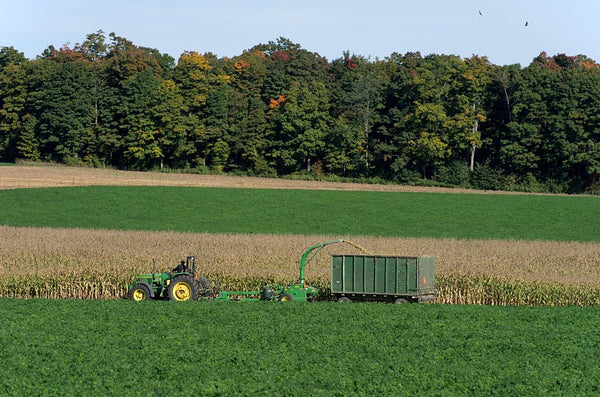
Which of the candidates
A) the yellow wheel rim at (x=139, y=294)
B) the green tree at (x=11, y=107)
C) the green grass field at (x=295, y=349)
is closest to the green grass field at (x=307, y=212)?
the yellow wheel rim at (x=139, y=294)

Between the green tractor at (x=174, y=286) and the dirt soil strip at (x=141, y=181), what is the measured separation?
46492 mm

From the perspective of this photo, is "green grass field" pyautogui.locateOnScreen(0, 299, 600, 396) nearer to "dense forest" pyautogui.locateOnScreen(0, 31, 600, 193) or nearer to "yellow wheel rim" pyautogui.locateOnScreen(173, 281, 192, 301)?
"yellow wheel rim" pyautogui.locateOnScreen(173, 281, 192, 301)

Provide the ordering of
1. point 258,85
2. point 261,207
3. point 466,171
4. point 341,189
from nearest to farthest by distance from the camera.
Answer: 1. point 261,207
2. point 341,189
3. point 466,171
4. point 258,85

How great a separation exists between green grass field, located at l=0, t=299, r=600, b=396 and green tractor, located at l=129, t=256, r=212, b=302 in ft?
5.93

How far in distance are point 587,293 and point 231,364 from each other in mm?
15781

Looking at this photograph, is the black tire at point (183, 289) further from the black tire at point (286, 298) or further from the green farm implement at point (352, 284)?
the black tire at point (286, 298)

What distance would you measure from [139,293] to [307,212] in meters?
33.0

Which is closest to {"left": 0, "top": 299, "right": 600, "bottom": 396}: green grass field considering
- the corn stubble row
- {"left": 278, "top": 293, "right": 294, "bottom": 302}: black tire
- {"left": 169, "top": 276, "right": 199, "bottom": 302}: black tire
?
{"left": 278, "top": 293, "right": 294, "bottom": 302}: black tire

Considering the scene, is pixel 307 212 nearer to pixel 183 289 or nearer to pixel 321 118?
pixel 183 289

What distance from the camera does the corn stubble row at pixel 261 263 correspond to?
90.2 ft

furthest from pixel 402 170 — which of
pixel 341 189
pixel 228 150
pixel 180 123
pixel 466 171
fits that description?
pixel 180 123

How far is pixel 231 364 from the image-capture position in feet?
52.3

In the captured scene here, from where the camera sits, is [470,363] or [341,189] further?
[341,189]

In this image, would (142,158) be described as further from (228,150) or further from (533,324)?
(533,324)
